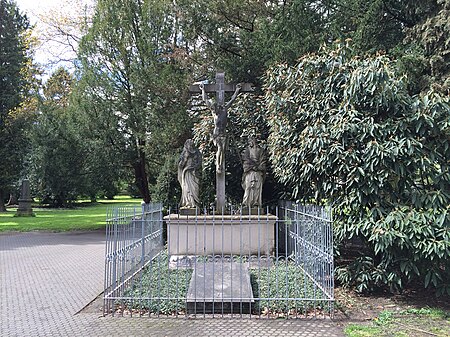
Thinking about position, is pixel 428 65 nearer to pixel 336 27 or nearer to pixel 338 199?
pixel 336 27

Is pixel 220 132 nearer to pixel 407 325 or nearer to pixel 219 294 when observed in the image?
pixel 219 294

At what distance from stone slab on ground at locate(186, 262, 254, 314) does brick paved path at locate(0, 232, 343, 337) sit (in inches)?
10.4

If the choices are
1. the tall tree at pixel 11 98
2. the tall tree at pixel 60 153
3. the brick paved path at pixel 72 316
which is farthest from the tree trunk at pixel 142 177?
the tall tree at pixel 11 98

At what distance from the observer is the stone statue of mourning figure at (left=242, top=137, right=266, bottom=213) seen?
9648mm

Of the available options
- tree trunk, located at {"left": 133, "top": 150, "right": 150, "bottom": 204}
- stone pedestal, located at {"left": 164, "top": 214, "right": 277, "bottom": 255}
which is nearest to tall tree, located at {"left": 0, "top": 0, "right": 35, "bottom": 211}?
tree trunk, located at {"left": 133, "top": 150, "right": 150, "bottom": 204}

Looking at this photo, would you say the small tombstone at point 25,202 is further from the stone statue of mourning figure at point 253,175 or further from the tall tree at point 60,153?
the stone statue of mourning figure at point 253,175

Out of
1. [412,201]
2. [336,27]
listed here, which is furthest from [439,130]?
[336,27]

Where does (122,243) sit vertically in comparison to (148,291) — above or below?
above

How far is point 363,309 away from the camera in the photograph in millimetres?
6113

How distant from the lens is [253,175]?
31.8 feet

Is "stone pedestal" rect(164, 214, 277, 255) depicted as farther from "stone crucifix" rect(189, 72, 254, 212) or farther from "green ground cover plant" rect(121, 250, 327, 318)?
"green ground cover plant" rect(121, 250, 327, 318)

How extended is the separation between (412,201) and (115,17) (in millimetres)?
14852

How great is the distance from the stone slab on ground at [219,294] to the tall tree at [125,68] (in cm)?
972

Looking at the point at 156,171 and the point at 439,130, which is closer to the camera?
the point at 439,130
